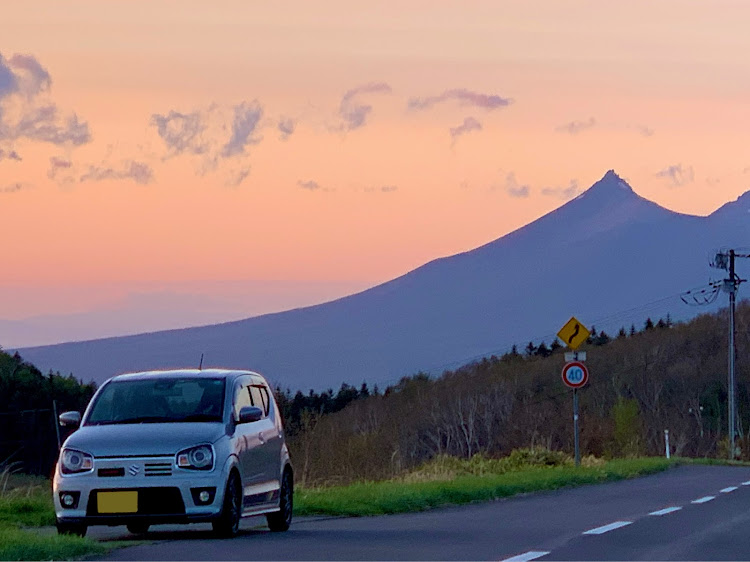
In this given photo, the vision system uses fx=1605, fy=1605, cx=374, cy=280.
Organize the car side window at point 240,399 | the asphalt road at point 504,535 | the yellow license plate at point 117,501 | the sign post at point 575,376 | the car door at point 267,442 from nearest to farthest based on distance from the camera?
the asphalt road at point 504,535 < the yellow license plate at point 117,501 < the car side window at point 240,399 < the car door at point 267,442 < the sign post at point 575,376

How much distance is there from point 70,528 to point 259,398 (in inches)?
110

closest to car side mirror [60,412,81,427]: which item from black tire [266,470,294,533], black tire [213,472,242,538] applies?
black tire [213,472,242,538]

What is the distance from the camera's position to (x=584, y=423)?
61.7 metres

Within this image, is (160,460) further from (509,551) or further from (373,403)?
(373,403)

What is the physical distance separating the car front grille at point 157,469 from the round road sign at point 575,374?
20.3 meters

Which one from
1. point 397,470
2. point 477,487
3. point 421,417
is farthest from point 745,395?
point 477,487

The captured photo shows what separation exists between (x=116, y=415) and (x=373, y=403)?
131 meters

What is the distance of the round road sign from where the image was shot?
33844mm

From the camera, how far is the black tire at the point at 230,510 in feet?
47.5

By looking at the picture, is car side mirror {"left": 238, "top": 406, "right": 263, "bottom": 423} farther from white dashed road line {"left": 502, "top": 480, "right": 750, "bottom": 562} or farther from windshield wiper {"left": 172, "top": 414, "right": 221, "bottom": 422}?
white dashed road line {"left": 502, "top": 480, "right": 750, "bottom": 562}

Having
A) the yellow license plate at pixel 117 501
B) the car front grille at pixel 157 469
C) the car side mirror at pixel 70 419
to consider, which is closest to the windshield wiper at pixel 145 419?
the car side mirror at pixel 70 419

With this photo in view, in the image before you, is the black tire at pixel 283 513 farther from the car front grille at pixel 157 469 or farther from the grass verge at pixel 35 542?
the grass verge at pixel 35 542

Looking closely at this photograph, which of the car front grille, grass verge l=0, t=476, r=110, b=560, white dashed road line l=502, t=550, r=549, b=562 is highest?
the car front grille

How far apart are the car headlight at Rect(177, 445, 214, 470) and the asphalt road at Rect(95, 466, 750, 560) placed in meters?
0.67
